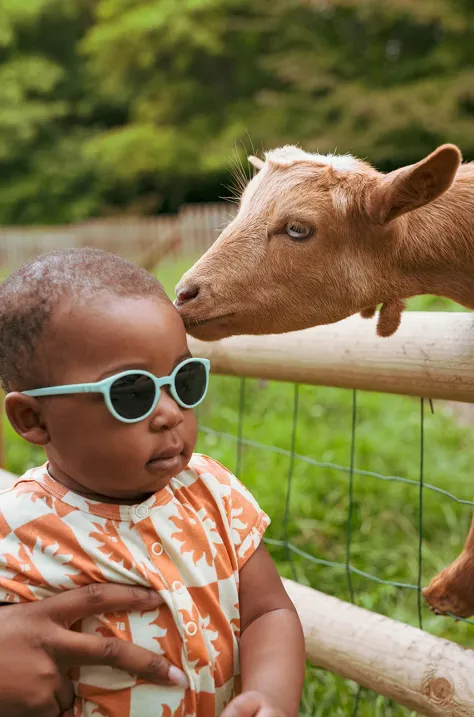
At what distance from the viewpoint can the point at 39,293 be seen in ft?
4.23

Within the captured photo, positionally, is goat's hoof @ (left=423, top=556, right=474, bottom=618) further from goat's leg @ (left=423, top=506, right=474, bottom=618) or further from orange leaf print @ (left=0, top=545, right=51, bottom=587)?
orange leaf print @ (left=0, top=545, right=51, bottom=587)

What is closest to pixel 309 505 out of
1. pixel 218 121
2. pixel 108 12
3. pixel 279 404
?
pixel 279 404

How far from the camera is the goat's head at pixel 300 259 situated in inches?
57.1

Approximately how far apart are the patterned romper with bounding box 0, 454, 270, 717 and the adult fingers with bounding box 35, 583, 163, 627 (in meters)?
0.03

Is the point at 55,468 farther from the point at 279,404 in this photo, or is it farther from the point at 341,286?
the point at 279,404

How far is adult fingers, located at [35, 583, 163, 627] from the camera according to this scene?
1.26m

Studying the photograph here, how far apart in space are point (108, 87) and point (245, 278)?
22.9 meters

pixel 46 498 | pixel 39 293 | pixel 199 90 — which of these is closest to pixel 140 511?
pixel 46 498

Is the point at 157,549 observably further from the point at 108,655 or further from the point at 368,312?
the point at 368,312

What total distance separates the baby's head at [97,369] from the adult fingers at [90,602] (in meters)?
0.15

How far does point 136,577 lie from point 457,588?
73 cm

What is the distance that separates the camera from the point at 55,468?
1.38 meters

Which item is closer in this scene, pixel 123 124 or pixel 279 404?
pixel 279 404

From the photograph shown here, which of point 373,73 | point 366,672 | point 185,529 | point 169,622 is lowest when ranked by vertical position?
point 366,672
